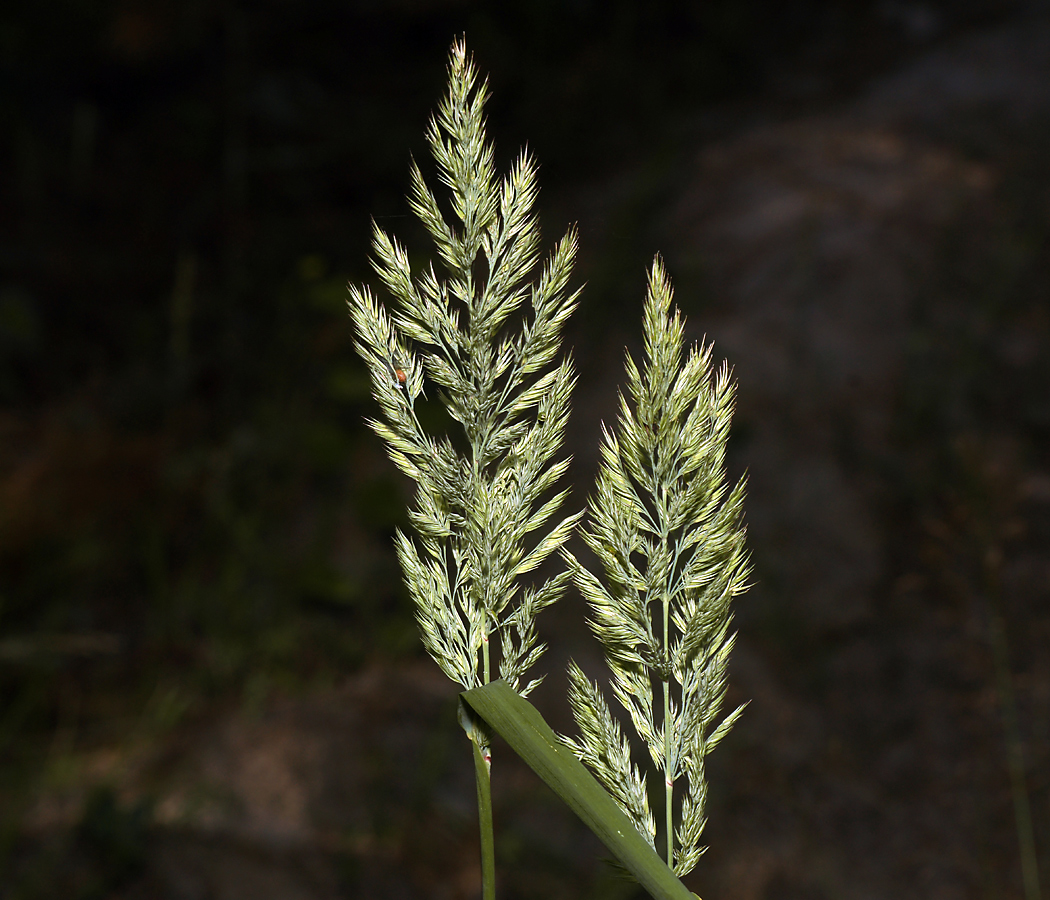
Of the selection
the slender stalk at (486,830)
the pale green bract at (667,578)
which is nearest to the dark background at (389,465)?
the pale green bract at (667,578)

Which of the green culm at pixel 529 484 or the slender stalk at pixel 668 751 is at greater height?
the green culm at pixel 529 484

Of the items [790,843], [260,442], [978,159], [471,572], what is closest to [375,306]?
[471,572]

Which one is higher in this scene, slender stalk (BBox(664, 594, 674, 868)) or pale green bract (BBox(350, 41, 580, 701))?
pale green bract (BBox(350, 41, 580, 701))

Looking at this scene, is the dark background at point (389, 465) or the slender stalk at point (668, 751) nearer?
the slender stalk at point (668, 751)

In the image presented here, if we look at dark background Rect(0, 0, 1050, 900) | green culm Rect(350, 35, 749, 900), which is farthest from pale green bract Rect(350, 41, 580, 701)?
dark background Rect(0, 0, 1050, 900)

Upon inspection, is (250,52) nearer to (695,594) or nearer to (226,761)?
(226,761)

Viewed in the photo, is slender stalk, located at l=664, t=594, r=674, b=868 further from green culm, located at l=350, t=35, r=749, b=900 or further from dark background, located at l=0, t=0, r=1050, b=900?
dark background, located at l=0, t=0, r=1050, b=900

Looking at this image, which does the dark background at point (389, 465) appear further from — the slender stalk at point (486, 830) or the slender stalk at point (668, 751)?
the slender stalk at point (486, 830)
